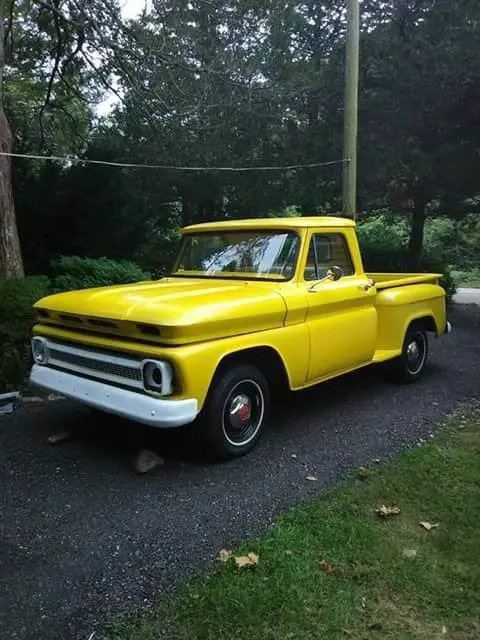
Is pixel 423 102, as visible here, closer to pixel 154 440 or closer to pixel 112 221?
pixel 112 221

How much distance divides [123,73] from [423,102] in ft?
17.2

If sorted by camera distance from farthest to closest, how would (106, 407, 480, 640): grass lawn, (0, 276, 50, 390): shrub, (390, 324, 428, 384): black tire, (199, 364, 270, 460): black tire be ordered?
(390, 324, 428, 384): black tire
(0, 276, 50, 390): shrub
(199, 364, 270, 460): black tire
(106, 407, 480, 640): grass lawn

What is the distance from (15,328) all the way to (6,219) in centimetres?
211

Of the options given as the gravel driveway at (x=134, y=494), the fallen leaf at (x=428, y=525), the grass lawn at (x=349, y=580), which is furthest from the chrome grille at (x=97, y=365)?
the fallen leaf at (x=428, y=525)

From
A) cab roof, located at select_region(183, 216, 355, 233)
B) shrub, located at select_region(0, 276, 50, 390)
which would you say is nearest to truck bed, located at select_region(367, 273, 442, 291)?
cab roof, located at select_region(183, 216, 355, 233)

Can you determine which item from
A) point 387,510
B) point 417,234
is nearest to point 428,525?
point 387,510

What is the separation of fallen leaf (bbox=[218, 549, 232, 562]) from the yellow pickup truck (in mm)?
928

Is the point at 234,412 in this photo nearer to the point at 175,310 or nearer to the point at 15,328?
the point at 175,310

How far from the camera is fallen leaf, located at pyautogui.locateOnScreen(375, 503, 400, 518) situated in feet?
11.5

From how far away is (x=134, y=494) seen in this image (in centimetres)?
375

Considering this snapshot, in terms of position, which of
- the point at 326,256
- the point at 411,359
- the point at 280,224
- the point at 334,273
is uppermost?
the point at 280,224

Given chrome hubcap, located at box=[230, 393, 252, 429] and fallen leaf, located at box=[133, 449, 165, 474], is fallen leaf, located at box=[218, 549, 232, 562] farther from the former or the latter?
chrome hubcap, located at box=[230, 393, 252, 429]

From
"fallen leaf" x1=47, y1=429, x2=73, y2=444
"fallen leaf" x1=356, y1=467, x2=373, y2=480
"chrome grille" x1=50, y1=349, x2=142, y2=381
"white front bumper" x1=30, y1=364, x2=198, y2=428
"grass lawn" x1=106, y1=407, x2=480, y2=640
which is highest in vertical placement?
"chrome grille" x1=50, y1=349, x2=142, y2=381

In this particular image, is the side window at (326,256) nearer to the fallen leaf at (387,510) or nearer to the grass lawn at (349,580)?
the grass lawn at (349,580)
